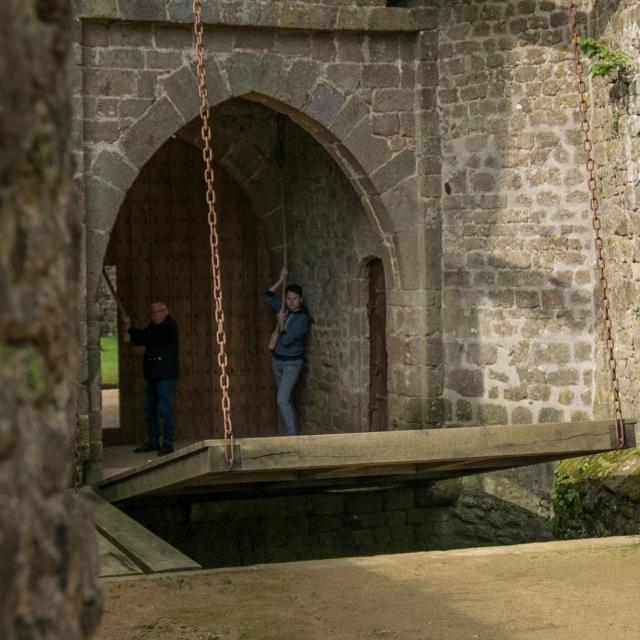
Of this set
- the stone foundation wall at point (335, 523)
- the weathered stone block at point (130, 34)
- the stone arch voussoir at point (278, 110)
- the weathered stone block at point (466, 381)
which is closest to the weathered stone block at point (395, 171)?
the stone arch voussoir at point (278, 110)

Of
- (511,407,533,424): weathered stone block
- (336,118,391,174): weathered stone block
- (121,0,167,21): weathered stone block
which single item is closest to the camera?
(121,0,167,21): weathered stone block

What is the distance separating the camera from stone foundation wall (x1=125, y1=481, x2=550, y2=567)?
32.4ft

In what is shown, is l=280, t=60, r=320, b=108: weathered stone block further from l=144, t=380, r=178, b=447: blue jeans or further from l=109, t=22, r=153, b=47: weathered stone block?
l=144, t=380, r=178, b=447: blue jeans

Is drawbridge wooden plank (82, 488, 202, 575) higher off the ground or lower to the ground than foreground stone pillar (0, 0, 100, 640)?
lower

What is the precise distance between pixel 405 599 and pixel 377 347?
18.5 ft

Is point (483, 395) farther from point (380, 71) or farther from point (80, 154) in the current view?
point (80, 154)

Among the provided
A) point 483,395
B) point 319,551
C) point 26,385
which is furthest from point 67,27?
point 319,551

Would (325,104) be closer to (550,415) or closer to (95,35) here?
(95,35)

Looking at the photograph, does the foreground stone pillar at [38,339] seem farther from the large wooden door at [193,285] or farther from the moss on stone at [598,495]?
the large wooden door at [193,285]

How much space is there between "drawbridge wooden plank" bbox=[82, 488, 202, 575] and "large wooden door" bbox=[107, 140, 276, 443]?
4.47m

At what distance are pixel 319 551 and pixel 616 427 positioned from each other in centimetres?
429

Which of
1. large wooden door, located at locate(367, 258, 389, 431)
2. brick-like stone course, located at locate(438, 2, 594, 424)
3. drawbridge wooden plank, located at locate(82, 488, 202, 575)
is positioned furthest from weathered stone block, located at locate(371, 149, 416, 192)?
drawbridge wooden plank, located at locate(82, 488, 202, 575)

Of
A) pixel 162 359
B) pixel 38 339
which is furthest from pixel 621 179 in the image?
pixel 38 339

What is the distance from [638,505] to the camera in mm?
8000
